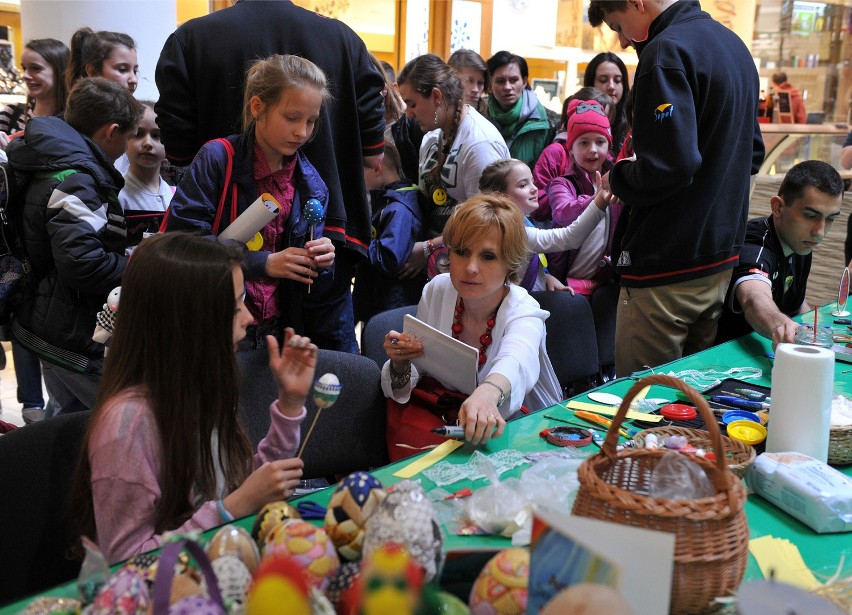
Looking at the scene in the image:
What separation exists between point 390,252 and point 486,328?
1230 millimetres

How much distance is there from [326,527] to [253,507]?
294 millimetres

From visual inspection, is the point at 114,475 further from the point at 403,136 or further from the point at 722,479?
the point at 403,136

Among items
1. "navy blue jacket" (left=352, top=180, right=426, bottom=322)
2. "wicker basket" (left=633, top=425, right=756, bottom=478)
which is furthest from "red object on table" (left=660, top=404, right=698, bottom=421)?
"navy blue jacket" (left=352, top=180, right=426, bottom=322)

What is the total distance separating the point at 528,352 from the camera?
194 cm

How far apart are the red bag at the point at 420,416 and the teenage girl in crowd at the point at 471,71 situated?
2510 mm

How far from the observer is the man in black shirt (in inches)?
101

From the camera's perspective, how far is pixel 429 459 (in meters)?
1.53

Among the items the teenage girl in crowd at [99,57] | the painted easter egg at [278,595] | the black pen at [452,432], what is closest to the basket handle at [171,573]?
the painted easter egg at [278,595]

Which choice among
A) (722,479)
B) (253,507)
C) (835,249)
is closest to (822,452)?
(722,479)

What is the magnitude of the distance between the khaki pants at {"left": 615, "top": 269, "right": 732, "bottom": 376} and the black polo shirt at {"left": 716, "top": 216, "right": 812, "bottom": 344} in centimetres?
6

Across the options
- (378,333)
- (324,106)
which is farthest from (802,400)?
(324,106)

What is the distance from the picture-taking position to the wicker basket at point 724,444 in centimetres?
138

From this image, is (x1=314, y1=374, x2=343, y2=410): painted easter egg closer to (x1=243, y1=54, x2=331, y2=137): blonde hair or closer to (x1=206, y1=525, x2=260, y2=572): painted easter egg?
(x1=206, y1=525, x2=260, y2=572): painted easter egg

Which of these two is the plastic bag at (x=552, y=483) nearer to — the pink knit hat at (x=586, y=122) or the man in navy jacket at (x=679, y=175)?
the man in navy jacket at (x=679, y=175)
